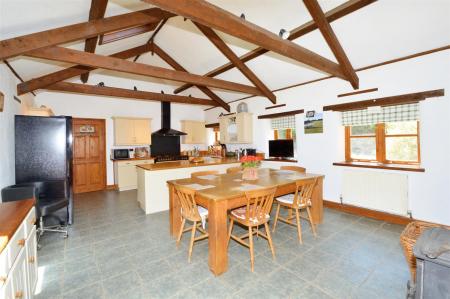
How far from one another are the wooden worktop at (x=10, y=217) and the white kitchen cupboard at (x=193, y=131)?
18.5 ft

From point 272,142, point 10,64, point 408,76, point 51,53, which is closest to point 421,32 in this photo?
point 408,76

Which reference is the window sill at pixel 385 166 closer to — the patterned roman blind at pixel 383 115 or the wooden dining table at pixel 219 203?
the patterned roman blind at pixel 383 115

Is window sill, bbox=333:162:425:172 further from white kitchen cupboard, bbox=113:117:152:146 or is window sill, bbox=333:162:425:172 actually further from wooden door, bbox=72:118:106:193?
wooden door, bbox=72:118:106:193

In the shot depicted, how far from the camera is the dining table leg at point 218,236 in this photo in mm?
2107

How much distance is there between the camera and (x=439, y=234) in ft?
4.21

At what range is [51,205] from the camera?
9.47 feet

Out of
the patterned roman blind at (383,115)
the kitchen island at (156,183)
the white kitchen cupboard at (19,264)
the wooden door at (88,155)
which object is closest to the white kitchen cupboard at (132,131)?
the wooden door at (88,155)

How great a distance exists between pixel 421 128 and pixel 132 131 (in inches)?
260

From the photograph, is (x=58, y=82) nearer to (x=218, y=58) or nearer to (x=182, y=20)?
(x=182, y=20)

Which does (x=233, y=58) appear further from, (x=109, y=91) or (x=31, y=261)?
(x=31, y=261)

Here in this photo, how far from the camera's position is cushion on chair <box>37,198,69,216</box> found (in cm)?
279

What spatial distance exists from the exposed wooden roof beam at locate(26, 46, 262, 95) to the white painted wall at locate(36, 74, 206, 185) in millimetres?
3158

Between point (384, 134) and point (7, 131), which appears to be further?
point (384, 134)

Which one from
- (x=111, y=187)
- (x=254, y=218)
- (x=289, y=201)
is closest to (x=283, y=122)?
(x=289, y=201)
